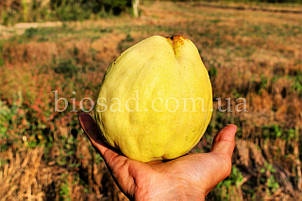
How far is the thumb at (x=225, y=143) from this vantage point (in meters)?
1.87

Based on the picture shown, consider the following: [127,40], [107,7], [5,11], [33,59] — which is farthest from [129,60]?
[107,7]

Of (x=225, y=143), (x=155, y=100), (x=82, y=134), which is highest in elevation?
(x=155, y=100)

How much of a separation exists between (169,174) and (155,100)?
1.75 ft

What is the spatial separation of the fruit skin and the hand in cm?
13

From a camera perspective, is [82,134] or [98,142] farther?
[82,134]

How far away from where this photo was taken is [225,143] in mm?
1898

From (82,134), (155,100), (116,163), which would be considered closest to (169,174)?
(116,163)

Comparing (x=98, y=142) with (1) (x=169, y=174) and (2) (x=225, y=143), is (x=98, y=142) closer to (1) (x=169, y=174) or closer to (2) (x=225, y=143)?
(1) (x=169, y=174)

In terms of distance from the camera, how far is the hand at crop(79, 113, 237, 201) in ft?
4.96

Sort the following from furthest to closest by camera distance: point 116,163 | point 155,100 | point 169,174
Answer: point 116,163 → point 169,174 → point 155,100

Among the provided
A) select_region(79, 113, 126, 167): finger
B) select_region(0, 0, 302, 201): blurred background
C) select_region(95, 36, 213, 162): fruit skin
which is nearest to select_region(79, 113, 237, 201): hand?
select_region(79, 113, 126, 167): finger

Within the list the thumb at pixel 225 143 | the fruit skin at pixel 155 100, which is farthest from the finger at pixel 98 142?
the thumb at pixel 225 143

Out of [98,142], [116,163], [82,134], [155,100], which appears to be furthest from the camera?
[82,134]

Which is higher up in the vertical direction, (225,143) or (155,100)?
(155,100)
